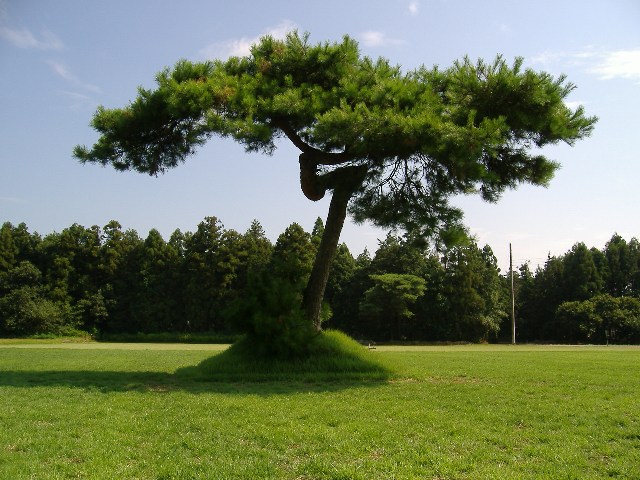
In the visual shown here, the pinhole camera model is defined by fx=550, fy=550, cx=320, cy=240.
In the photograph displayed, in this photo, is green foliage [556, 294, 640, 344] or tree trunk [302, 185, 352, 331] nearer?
tree trunk [302, 185, 352, 331]

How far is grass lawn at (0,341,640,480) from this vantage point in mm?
5113

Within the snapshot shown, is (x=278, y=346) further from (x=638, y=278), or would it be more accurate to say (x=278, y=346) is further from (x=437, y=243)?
(x=638, y=278)

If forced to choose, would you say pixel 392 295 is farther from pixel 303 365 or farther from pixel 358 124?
pixel 358 124

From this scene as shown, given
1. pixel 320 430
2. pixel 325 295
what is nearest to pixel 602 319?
Result: pixel 325 295

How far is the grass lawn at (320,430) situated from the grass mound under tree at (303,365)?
1.11m

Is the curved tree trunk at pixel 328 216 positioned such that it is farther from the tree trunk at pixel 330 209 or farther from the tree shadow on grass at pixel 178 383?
the tree shadow on grass at pixel 178 383

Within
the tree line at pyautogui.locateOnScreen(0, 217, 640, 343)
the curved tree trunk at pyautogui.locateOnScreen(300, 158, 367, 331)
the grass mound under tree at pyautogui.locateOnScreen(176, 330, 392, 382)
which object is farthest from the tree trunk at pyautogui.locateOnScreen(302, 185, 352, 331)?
the tree line at pyautogui.locateOnScreen(0, 217, 640, 343)

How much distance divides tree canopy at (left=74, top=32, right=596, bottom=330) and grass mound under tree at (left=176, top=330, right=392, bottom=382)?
1.13m

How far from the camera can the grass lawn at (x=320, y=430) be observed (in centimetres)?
511

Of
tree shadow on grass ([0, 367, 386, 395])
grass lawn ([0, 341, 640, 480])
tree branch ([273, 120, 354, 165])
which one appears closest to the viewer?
grass lawn ([0, 341, 640, 480])

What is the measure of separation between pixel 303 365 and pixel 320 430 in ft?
19.1

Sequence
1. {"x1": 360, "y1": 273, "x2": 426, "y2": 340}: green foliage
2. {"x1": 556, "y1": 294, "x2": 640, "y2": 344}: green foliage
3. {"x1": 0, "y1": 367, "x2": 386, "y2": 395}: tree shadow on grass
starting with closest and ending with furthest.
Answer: {"x1": 0, "y1": 367, "x2": 386, "y2": 395}: tree shadow on grass, {"x1": 556, "y1": 294, "x2": 640, "y2": 344}: green foliage, {"x1": 360, "y1": 273, "x2": 426, "y2": 340}: green foliage

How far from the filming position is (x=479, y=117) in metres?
12.2

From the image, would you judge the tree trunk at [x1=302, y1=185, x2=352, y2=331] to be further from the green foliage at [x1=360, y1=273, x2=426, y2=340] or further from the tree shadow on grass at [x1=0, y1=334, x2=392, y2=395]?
the green foliage at [x1=360, y1=273, x2=426, y2=340]
